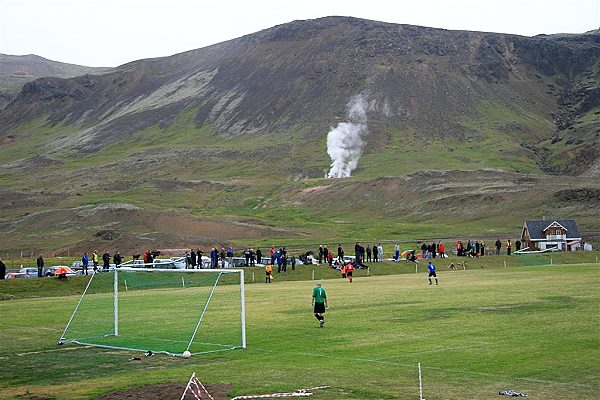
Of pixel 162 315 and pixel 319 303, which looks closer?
pixel 319 303

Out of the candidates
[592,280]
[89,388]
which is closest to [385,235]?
[592,280]

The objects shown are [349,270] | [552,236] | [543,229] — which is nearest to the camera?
[349,270]

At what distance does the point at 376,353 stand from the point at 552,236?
72.1m

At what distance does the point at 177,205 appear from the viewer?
156m

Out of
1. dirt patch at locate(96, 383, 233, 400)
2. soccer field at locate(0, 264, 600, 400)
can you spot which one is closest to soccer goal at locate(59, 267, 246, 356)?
soccer field at locate(0, 264, 600, 400)

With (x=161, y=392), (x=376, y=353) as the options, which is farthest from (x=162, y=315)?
(x=161, y=392)

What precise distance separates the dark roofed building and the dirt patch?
75911 mm

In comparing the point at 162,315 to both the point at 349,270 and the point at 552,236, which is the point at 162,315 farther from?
the point at 552,236

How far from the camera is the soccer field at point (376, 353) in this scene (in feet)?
69.3

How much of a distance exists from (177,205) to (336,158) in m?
50.5

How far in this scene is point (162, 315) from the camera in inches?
1522

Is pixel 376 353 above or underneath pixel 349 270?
underneath

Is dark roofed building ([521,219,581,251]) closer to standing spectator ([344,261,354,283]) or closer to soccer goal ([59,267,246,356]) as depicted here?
standing spectator ([344,261,354,283])

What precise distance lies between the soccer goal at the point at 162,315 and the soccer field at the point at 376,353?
3.14ft
